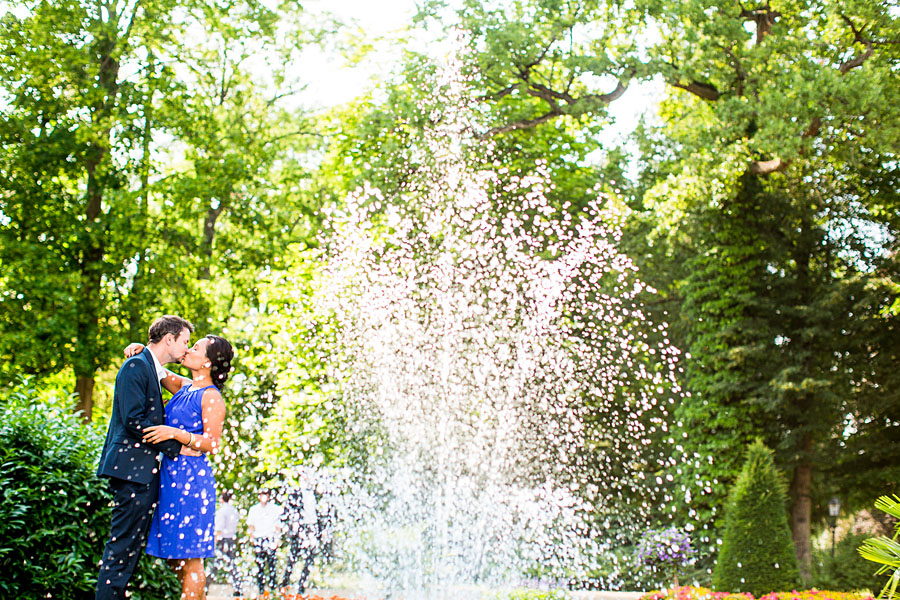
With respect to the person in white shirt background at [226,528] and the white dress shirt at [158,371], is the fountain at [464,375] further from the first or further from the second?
the white dress shirt at [158,371]

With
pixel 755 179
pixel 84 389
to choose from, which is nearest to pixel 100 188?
pixel 84 389

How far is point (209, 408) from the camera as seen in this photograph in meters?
4.85

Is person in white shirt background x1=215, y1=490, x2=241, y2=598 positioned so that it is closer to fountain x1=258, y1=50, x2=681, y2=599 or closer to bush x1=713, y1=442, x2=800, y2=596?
Answer: fountain x1=258, y1=50, x2=681, y2=599

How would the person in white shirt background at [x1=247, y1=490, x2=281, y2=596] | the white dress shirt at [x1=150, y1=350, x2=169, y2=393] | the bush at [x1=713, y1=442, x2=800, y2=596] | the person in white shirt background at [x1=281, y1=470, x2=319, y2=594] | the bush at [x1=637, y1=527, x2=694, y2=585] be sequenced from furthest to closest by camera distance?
the bush at [x1=637, y1=527, x2=694, y2=585]
the bush at [x1=713, y1=442, x2=800, y2=596]
the person in white shirt background at [x1=281, y1=470, x2=319, y2=594]
the person in white shirt background at [x1=247, y1=490, x2=281, y2=596]
the white dress shirt at [x1=150, y1=350, x2=169, y2=393]

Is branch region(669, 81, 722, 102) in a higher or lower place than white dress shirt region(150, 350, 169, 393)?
higher

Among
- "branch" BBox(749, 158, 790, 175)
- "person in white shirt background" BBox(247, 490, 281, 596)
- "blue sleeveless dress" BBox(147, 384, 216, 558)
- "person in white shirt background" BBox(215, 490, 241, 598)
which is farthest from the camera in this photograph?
"branch" BBox(749, 158, 790, 175)

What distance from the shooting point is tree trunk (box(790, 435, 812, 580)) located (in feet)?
55.0

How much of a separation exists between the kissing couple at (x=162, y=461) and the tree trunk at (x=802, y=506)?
14812 mm

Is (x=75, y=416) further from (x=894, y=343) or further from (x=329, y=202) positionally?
(x=894, y=343)

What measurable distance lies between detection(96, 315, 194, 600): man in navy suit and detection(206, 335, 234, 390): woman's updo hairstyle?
330mm

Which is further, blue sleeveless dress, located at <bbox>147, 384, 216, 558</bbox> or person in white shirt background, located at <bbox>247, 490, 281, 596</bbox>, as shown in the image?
person in white shirt background, located at <bbox>247, 490, 281, 596</bbox>

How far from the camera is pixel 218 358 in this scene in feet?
16.5

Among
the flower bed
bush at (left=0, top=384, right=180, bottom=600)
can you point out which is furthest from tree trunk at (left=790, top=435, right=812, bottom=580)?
bush at (left=0, top=384, right=180, bottom=600)

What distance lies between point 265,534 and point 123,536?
534cm
